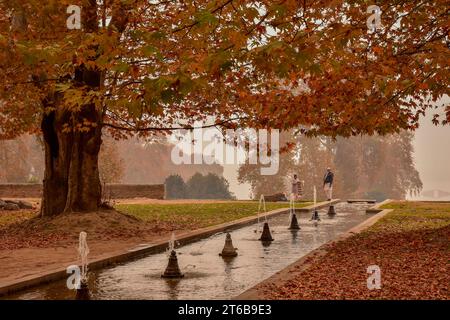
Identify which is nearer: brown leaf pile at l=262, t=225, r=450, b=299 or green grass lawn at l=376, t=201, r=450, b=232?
brown leaf pile at l=262, t=225, r=450, b=299

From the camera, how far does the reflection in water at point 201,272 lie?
10.0 meters

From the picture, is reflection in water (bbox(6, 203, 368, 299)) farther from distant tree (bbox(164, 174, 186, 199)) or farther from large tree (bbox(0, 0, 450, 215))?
distant tree (bbox(164, 174, 186, 199))

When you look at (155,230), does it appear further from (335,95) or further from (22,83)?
(335,95)

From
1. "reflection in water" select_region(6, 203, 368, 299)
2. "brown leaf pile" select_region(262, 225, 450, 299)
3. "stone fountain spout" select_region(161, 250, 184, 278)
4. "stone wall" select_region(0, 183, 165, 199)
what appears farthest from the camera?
"stone wall" select_region(0, 183, 165, 199)

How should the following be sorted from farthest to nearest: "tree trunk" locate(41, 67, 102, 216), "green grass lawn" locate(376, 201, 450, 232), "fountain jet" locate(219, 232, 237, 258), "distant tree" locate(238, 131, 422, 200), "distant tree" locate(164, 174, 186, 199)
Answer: "distant tree" locate(238, 131, 422, 200)
"distant tree" locate(164, 174, 186, 199)
"tree trunk" locate(41, 67, 102, 216)
"green grass lawn" locate(376, 201, 450, 232)
"fountain jet" locate(219, 232, 237, 258)

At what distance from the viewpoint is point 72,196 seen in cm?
2020

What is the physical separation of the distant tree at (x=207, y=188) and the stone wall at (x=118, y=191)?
499 inches

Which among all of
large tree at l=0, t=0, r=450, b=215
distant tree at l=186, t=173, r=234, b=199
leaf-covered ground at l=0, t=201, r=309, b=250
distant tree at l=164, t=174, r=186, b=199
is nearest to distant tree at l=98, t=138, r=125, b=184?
distant tree at l=164, t=174, r=186, b=199

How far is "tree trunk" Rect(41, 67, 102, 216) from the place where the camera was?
20141 millimetres

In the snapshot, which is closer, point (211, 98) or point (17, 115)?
point (211, 98)

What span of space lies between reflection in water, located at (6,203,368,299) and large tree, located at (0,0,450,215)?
2.78 m

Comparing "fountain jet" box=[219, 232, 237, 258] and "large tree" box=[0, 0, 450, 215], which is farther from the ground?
"large tree" box=[0, 0, 450, 215]
